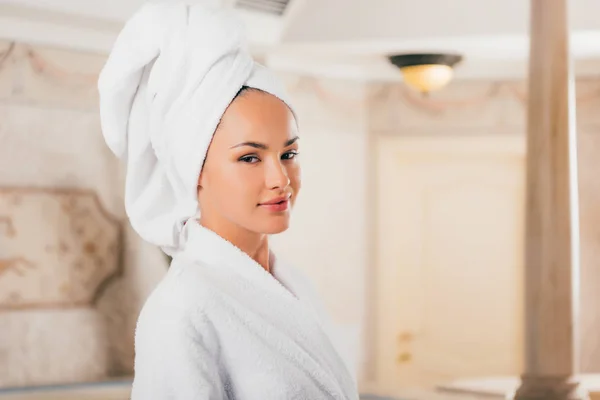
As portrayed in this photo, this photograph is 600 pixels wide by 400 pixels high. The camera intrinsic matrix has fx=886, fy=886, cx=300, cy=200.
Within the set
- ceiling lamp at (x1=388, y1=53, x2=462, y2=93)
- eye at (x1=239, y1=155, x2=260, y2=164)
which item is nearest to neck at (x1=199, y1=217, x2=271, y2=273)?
eye at (x1=239, y1=155, x2=260, y2=164)

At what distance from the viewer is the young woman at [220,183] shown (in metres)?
1.24

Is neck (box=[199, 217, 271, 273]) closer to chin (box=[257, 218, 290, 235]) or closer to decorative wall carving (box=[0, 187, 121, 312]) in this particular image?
chin (box=[257, 218, 290, 235])

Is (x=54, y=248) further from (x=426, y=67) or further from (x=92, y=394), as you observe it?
(x=426, y=67)

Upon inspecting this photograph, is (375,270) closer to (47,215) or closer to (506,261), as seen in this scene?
(506,261)

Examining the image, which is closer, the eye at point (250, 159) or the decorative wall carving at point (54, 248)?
the eye at point (250, 159)

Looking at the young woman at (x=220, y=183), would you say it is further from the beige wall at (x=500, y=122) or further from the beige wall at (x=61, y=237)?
the beige wall at (x=500, y=122)

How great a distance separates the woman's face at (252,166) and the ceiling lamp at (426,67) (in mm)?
3177

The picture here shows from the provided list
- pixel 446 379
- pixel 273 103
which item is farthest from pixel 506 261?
pixel 273 103

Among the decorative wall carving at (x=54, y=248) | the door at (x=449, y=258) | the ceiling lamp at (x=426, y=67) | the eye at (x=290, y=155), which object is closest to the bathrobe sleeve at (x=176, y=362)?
the eye at (x=290, y=155)

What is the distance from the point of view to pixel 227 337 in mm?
1230

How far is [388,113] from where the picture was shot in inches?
204

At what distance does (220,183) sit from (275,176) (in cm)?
8

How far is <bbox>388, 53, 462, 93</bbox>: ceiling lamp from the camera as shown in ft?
14.4

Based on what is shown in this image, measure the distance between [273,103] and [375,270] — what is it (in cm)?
389
